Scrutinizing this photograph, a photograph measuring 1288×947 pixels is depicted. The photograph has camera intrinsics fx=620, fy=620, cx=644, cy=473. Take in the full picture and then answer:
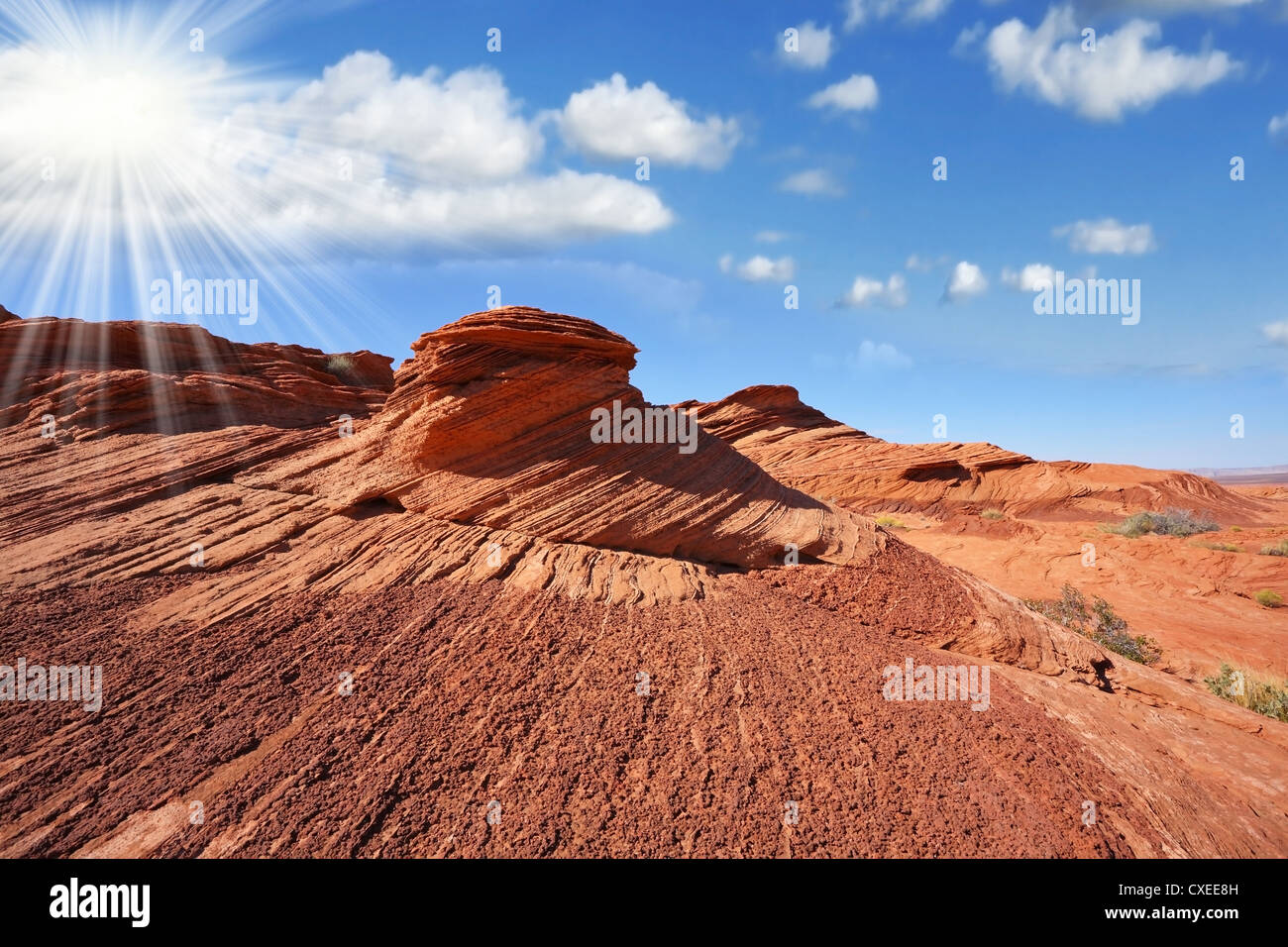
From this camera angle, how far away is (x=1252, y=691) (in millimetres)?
8586

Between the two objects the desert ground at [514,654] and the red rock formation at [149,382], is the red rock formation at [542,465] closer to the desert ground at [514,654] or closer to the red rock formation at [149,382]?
the desert ground at [514,654]

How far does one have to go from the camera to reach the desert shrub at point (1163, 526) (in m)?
23.0

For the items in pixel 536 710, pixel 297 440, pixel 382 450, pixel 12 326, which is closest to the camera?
pixel 536 710

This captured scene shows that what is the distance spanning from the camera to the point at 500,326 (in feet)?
30.4

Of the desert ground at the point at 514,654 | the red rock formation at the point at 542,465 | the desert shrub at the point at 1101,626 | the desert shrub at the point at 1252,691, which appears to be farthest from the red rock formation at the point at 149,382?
the desert shrub at the point at 1252,691

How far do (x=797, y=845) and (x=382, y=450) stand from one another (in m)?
7.47

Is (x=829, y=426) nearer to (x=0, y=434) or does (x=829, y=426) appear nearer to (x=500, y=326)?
(x=500, y=326)

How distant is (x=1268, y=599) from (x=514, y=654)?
18732 millimetres

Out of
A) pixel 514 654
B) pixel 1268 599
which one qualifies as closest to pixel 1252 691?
pixel 1268 599

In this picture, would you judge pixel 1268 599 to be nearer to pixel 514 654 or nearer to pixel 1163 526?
pixel 1163 526

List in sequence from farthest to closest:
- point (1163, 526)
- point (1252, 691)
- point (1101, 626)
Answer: point (1163, 526) < point (1101, 626) < point (1252, 691)

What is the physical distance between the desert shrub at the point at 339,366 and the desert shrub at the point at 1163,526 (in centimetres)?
2780

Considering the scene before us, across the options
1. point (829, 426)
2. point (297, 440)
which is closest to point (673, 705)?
point (297, 440)

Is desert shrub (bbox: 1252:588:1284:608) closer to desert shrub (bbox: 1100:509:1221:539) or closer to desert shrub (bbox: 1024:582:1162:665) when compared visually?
desert shrub (bbox: 1024:582:1162:665)
